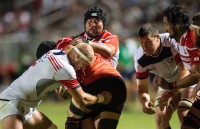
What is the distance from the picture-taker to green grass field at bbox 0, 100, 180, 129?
530 inches

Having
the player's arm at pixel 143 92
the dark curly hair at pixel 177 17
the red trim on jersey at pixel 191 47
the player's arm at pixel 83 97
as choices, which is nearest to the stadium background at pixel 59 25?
the player's arm at pixel 143 92

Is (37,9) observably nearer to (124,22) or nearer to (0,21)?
(0,21)

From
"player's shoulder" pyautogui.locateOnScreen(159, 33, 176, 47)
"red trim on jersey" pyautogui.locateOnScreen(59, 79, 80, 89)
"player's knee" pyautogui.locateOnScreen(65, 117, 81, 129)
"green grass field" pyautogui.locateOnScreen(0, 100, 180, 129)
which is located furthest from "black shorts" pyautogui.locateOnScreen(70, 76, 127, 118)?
"green grass field" pyautogui.locateOnScreen(0, 100, 180, 129)

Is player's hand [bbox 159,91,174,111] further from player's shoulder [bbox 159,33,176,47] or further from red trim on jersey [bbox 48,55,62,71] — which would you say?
red trim on jersey [bbox 48,55,62,71]

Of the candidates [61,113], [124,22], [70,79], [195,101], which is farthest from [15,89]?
[124,22]

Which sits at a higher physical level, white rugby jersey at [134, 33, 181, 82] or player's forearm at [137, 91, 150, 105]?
white rugby jersey at [134, 33, 181, 82]

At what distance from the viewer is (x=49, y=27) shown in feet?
70.2

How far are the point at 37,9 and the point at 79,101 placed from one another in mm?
14648

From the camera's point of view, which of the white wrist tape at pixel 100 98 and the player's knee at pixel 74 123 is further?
the player's knee at pixel 74 123

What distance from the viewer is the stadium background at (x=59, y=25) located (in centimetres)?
1822

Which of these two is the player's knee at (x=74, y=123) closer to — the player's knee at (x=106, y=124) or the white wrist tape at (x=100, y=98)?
the player's knee at (x=106, y=124)

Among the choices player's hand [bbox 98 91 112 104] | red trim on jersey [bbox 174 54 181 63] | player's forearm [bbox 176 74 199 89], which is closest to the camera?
player's hand [bbox 98 91 112 104]

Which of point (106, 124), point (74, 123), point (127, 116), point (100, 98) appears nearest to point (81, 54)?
point (100, 98)

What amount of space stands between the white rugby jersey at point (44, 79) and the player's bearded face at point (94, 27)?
58.1 inches
